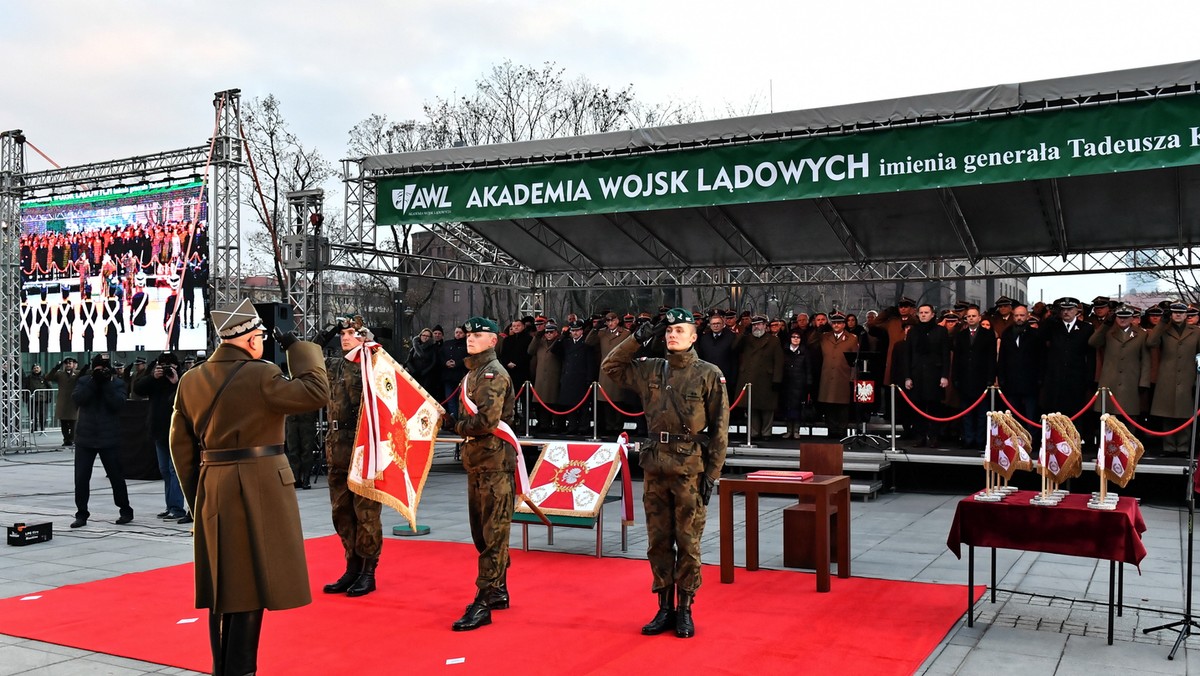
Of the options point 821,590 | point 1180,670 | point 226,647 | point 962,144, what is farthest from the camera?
point 962,144

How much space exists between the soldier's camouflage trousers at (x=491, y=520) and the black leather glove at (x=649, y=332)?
141cm

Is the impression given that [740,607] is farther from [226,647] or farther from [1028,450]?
[226,647]

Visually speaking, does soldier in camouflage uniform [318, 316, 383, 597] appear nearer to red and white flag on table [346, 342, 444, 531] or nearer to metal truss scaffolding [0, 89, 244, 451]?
red and white flag on table [346, 342, 444, 531]

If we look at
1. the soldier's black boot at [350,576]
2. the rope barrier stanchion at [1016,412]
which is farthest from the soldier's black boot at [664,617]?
the rope barrier stanchion at [1016,412]

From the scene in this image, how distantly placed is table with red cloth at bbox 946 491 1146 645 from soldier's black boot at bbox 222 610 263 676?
→ 4.02m

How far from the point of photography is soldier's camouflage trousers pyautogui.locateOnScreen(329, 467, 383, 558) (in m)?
7.17

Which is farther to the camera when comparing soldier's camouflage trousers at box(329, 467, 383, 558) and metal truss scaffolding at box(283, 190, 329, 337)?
metal truss scaffolding at box(283, 190, 329, 337)

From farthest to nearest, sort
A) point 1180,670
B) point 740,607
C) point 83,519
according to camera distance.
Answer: point 83,519 → point 740,607 → point 1180,670

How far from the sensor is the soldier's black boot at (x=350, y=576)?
7199 mm

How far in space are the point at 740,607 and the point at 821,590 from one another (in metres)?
0.78

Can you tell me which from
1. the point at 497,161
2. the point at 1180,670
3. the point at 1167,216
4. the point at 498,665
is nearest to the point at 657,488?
the point at 498,665

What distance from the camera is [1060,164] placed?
10914 mm

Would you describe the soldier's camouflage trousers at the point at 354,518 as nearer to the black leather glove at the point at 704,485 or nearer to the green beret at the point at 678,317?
the black leather glove at the point at 704,485

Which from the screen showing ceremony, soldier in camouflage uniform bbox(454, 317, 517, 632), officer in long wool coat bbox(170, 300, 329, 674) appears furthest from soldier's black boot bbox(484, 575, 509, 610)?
the screen showing ceremony
